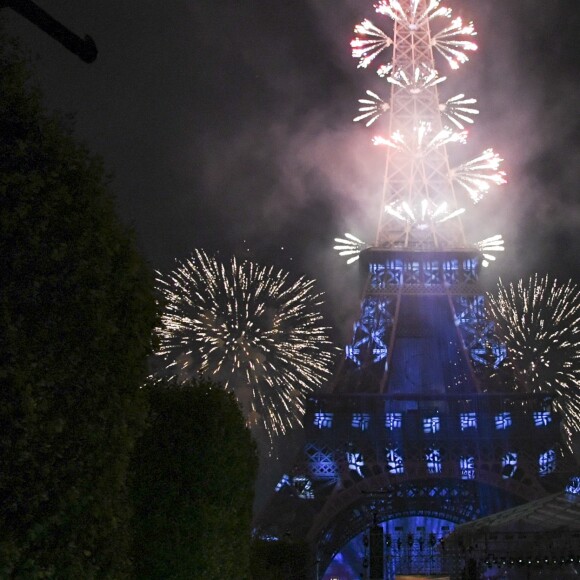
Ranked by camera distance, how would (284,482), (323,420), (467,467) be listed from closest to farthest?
(284,482) → (467,467) → (323,420)

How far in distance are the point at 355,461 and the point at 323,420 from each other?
3333 millimetres

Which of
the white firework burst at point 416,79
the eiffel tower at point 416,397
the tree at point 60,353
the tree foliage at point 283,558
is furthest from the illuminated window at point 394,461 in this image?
the tree at point 60,353

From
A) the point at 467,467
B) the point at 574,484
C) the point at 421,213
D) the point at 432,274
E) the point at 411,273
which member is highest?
the point at 421,213

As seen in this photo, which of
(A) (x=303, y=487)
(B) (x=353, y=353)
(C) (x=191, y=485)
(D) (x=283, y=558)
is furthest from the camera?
(B) (x=353, y=353)

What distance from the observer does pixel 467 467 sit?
48594 millimetres

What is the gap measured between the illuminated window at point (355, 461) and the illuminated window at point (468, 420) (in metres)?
7.25

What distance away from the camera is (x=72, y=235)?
8445 mm

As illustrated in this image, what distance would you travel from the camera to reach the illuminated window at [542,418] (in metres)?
49.6

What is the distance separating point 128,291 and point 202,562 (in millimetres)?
6765

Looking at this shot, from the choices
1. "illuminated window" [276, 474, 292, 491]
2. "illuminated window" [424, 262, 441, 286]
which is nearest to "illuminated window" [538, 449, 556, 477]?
"illuminated window" [424, 262, 441, 286]

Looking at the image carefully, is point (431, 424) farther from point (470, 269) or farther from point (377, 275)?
point (470, 269)

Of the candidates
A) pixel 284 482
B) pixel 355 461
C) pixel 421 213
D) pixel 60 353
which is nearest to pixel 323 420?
pixel 355 461

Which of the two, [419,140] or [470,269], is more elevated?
[419,140]

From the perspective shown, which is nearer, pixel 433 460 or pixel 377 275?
pixel 433 460
